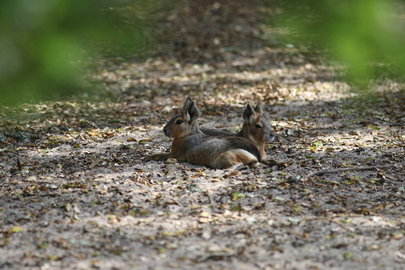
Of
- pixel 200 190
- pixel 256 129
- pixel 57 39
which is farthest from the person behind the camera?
pixel 256 129

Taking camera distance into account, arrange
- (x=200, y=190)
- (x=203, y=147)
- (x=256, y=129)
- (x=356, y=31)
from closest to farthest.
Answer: (x=356, y=31) → (x=200, y=190) → (x=203, y=147) → (x=256, y=129)

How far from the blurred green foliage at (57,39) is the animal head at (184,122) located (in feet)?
16.5

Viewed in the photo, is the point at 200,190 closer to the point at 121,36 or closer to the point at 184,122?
the point at 184,122

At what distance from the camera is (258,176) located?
19.9 ft

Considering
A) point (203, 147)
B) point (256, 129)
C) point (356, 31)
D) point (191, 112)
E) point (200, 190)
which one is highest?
point (356, 31)

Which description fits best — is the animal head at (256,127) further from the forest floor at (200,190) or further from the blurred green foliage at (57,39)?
the blurred green foliage at (57,39)

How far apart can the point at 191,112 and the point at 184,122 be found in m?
0.15

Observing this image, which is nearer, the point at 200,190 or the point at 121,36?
the point at 121,36

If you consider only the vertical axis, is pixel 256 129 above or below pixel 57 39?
below

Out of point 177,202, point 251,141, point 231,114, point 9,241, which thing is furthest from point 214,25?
point 9,241

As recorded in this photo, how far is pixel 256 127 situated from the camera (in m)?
6.51

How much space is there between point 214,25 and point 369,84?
14.9m

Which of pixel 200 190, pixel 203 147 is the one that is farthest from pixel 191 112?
pixel 200 190

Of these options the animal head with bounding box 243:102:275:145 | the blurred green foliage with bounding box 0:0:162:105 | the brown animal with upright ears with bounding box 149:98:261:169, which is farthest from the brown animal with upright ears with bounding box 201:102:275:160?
the blurred green foliage with bounding box 0:0:162:105
